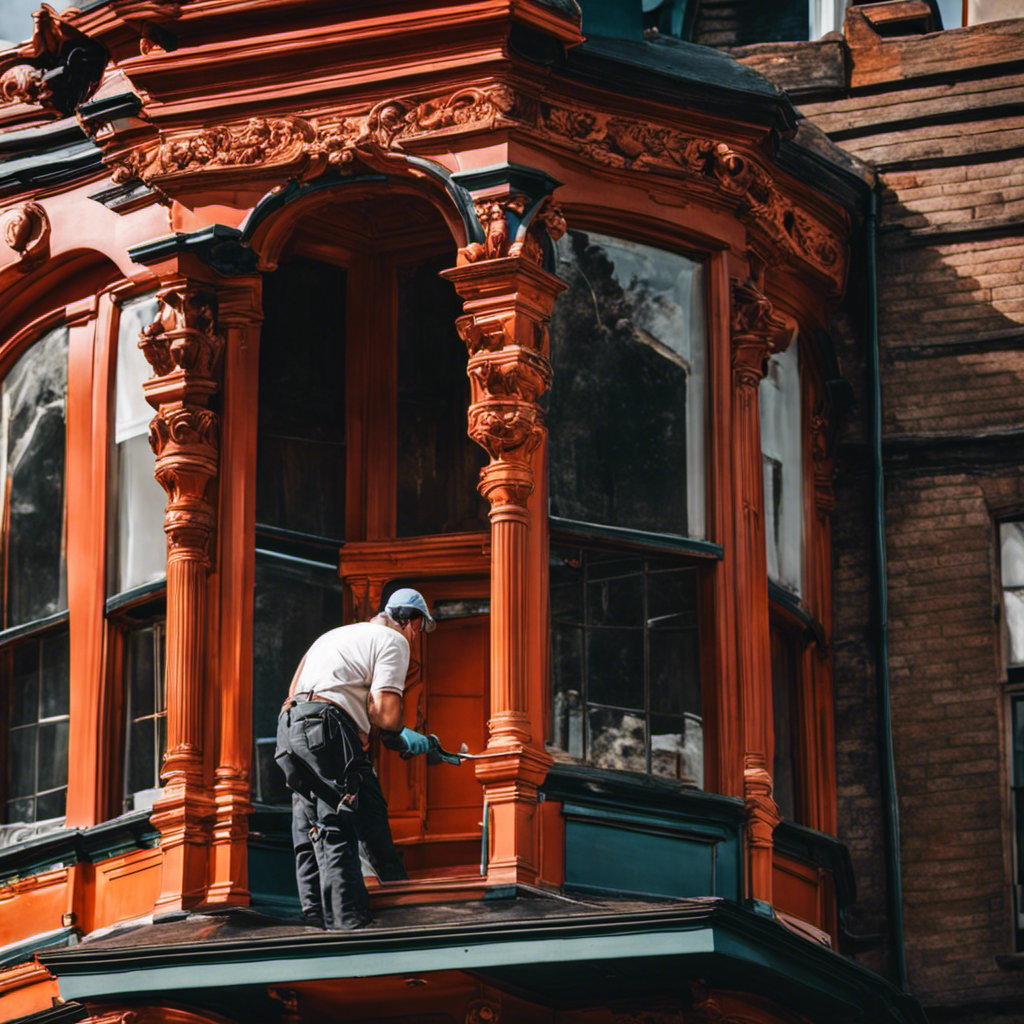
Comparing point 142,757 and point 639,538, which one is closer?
point 639,538

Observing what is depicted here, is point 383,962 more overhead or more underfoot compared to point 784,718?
more underfoot

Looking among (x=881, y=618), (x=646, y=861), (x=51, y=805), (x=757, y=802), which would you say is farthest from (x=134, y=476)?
(x=881, y=618)

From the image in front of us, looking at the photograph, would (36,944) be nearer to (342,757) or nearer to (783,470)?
(342,757)

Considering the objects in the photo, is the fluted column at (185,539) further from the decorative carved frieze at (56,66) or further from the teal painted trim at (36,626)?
the decorative carved frieze at (56,66)

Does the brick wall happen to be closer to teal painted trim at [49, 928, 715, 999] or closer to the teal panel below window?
the teal panel below window

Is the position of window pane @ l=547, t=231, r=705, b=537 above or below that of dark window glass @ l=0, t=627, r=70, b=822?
above

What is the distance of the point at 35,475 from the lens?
54.7ft

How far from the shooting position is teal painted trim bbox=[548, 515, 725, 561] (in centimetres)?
1495

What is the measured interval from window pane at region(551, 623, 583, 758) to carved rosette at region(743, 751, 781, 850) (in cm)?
95

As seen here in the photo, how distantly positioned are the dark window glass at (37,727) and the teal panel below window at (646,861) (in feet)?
11.4

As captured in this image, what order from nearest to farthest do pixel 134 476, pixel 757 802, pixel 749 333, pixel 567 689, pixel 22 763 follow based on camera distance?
1. pixel 757 802
2. pixel 567 689
3. pixel 749 333
4. pixel 134 476
5. pixel 22 763

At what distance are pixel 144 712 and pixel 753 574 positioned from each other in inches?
144

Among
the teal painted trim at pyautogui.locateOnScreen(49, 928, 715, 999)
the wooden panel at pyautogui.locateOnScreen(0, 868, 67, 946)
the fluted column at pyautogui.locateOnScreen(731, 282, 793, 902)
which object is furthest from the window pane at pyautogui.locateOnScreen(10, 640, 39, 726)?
the fluted column at pyautogui.locateOnScreen(731, 282, 793, 902)

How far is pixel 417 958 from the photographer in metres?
13.1
